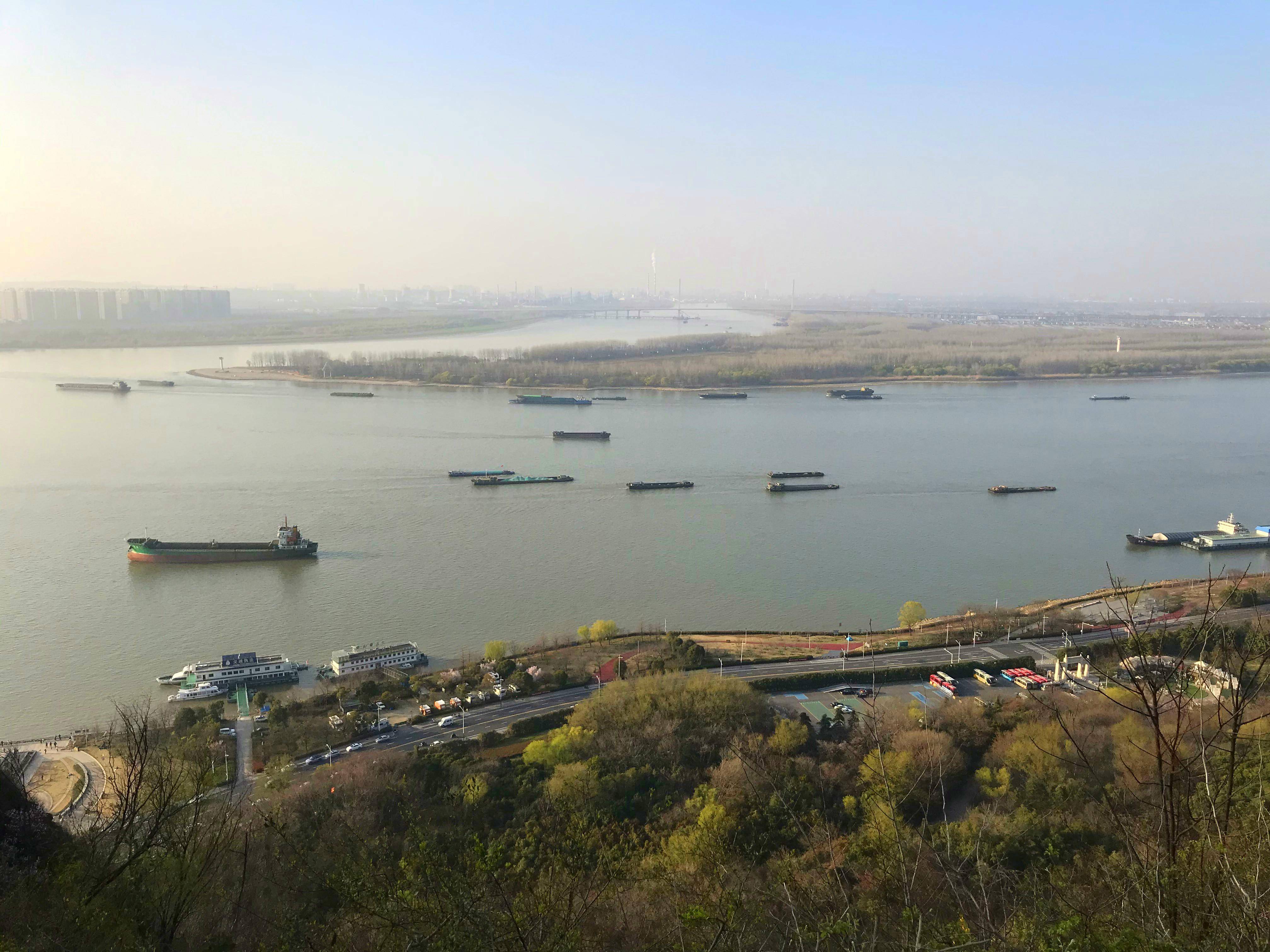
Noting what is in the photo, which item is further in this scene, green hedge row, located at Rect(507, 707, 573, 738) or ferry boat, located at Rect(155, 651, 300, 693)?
ferry boat, located at Rect(155, 651, 300, 693)

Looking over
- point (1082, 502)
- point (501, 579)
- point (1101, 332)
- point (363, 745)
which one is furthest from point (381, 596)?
point (1101, 332)

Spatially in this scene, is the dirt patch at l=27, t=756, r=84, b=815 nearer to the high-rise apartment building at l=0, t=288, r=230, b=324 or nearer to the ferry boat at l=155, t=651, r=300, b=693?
the ferry boat at l=155, t=651, r=300, b=693

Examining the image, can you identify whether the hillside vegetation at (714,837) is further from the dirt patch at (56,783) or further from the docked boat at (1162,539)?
the docked boat at (1162,539)

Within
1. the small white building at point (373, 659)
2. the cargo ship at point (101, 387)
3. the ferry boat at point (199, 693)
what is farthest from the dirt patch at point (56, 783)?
the cargo ship at point (101, 387)

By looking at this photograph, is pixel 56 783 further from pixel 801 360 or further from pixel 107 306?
pixel 107 306

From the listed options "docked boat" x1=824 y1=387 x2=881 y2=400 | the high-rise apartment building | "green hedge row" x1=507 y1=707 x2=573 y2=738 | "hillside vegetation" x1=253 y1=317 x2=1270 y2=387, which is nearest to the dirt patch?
"green hedge row" x1=507 y1=707 x2=573 y2=738

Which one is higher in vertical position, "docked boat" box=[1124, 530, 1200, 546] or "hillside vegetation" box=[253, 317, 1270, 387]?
"hillside vegetation" box=[253, 317, 1270, 387]

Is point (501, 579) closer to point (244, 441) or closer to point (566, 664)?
point (566, 664)
